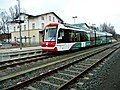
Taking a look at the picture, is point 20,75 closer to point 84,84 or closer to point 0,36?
point 84,84

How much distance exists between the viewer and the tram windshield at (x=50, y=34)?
646 inches

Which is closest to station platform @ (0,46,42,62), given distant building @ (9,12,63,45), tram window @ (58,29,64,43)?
tram window @ (58,29,64,43)

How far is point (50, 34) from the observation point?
16.8 meters

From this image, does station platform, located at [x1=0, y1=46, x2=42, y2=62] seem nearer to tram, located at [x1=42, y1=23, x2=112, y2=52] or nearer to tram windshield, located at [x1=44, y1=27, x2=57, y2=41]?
tram, located at [x1=42, y1=23, x2=112, y2=52]

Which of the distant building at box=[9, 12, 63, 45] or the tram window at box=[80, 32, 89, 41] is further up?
the distant building at box=[9, 12, 63, 45]

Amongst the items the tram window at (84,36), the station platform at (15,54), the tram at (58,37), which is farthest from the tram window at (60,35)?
the tram window at (84,36)

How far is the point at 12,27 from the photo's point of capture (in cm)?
6394

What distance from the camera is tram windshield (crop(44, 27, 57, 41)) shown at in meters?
16.4

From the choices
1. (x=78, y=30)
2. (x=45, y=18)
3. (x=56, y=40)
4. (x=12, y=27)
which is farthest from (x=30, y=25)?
(x=56, y=40)

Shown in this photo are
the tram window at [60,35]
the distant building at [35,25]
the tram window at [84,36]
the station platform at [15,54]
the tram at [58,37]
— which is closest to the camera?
the tram at [58,37]

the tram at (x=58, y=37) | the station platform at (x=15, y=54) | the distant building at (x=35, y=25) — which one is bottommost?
the station platform at (x=15, y=54)

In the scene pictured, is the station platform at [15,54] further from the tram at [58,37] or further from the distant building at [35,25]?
the distant building at [35,25]

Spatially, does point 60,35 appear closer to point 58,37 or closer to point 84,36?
point 58,37

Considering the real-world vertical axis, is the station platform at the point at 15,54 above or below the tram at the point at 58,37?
below
